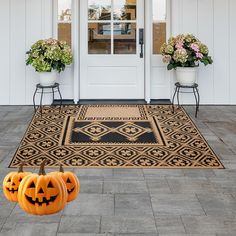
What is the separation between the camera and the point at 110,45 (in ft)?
21.3

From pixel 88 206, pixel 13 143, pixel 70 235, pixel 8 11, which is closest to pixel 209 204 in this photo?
pixel 88 206

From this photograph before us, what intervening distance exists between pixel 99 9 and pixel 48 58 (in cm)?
137

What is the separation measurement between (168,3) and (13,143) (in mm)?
3404

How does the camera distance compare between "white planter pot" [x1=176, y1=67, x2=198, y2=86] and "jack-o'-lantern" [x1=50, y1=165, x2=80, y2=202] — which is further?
"white planter pot" [x1=176, y1=67, x2=198, y2=86]

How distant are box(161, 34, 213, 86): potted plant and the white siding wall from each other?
60cm

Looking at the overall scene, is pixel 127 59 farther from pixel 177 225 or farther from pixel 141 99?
pixel 177 225

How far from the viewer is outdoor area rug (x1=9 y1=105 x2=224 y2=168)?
3.81 meters

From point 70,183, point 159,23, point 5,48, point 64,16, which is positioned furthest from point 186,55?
point 70,183

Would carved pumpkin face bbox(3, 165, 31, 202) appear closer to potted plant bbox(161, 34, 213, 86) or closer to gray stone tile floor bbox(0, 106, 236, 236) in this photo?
gray stone tile floor bbox(0, 106, 236, 236)

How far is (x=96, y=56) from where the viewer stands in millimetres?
6496

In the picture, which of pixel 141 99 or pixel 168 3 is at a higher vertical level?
pixel 168 3

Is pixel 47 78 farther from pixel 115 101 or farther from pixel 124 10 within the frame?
pixel 124 10

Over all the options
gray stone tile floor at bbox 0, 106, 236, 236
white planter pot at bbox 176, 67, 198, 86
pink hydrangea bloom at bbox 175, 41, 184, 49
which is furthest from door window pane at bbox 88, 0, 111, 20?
gray stone tile floor at bbox 0, 106, 236, 236

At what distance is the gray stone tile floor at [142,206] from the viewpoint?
238 centimetres
